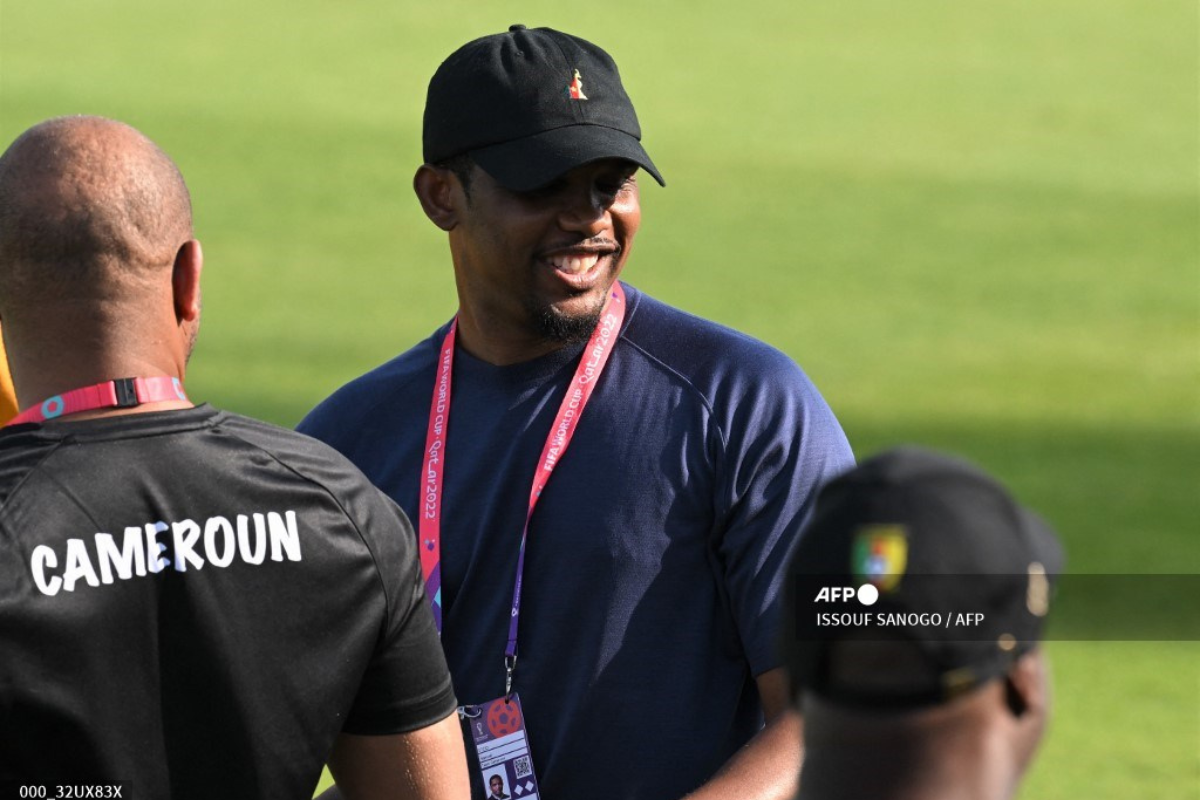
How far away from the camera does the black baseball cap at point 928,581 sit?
70.7 inches

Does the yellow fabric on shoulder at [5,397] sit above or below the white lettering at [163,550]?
above

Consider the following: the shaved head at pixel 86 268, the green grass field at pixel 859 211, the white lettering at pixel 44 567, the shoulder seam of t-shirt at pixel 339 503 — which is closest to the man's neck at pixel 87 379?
the shaved head at pixel 86 268

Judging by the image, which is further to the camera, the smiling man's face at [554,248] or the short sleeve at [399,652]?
the smiling man's face at [554,248]

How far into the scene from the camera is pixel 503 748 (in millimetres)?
3490

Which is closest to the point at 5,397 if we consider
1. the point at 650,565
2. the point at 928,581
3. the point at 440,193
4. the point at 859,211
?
the point at 440,193

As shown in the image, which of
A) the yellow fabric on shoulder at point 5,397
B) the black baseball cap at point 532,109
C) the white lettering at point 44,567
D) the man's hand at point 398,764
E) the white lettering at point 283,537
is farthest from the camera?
the yellow fabric on shoulder at point 5,397

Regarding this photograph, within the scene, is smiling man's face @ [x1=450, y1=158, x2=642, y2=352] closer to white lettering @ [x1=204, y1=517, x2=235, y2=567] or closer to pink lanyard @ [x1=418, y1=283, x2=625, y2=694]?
pink lanyard @ [x1=418, y1=283, x2=625, y2=694]

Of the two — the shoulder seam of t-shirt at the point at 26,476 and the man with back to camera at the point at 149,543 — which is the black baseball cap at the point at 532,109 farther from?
the shoulder seam of t-shirt at the point at 26,476

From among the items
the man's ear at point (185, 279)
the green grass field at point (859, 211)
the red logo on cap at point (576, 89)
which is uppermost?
the red logo on cap at point (576, 89)

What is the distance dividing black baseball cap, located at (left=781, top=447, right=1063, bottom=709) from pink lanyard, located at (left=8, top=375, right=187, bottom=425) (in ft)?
4.07

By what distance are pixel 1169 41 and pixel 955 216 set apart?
11922mm

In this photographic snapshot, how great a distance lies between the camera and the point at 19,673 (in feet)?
8.51

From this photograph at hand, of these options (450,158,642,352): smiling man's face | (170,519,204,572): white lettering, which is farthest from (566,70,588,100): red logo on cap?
(170,519,204,572): white lettering

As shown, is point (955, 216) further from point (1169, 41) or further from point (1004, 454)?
point (1169, 41)
